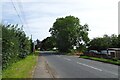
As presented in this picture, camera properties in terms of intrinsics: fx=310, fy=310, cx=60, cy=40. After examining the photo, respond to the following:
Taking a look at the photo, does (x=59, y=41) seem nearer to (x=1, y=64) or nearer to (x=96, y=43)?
(x=96, y=43)

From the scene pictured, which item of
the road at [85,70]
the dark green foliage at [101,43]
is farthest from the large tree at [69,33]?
the road at [85,70]

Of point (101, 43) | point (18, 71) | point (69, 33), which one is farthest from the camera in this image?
point (101, 43)

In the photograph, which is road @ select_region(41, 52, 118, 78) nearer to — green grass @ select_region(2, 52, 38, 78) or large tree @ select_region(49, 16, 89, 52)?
green grass @ select_region(2, 52, 38, 78)

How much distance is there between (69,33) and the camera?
102 meters

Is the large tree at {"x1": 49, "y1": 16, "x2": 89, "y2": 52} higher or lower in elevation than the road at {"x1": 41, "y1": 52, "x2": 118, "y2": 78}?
higher

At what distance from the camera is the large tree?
4041 inches

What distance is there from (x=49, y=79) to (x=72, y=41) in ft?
280

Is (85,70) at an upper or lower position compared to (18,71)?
lower

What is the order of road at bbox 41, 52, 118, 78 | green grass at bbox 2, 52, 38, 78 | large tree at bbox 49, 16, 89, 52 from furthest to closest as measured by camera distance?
large tree at bbox 49, 16, 89, 52 → road at bbox 41, 52, 118, 78 → green grass at bbox 2, 52, 38, 78

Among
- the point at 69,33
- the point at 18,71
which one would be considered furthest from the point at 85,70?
the point at 69,33

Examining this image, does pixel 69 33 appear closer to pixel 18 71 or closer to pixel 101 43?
pixel 101 43

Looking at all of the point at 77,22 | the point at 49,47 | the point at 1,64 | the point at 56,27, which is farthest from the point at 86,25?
the point at 1,64

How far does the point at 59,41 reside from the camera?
107 meters

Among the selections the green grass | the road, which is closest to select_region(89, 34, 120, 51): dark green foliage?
the road
